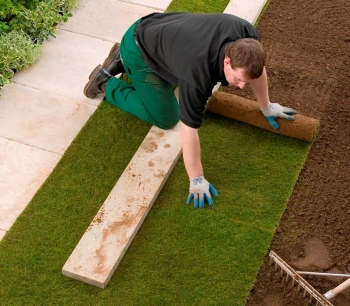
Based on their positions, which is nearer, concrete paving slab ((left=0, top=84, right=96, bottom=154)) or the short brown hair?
the short brown hair

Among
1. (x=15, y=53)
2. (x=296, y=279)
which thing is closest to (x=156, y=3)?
(x=15, y=53)

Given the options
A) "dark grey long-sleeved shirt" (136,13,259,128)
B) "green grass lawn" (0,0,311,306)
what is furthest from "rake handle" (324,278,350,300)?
"dark grey long-sleeved shirt" (136,13,259,128)

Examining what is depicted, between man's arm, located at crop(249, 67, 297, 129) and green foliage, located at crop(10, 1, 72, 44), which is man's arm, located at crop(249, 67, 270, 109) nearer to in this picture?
man's arm, located at crop(249, 67, 297, 129)

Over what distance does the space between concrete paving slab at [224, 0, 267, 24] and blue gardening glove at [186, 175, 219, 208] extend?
2.10 metres

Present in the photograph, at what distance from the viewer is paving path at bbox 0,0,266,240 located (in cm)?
440

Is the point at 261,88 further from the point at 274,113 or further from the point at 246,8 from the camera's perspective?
the point at 246,8

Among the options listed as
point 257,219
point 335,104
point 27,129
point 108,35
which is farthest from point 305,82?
point 27,129

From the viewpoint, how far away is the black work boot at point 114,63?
16.2 feet

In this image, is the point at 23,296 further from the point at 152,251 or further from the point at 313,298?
the point at 313,298

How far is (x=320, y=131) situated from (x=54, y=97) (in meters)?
2.17

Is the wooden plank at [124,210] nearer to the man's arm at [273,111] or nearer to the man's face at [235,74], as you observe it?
the man's arm at [273,111]

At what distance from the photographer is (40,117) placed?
4.79 meters

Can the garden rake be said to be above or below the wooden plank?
above

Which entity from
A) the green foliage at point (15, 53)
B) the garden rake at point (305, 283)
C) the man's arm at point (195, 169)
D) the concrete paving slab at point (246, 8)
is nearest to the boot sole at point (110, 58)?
the green foliage at point (15, 53)
